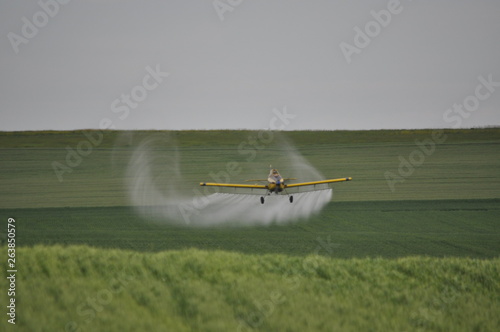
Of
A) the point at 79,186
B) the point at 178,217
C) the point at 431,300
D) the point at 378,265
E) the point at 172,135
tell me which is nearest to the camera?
the point at 431,300

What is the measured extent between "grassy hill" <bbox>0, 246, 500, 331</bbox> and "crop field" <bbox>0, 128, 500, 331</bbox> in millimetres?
67

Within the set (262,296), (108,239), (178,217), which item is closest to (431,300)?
(262,296)

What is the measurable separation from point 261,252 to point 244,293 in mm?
14610

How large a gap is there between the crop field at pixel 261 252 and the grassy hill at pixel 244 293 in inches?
2.6

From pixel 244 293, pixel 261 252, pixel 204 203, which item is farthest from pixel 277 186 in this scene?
pixel 244 293

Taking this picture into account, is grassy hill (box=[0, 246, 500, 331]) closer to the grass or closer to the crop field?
the crop field

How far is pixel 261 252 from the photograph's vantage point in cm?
3450

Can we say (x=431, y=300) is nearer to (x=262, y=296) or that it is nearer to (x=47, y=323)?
(x=262, y=296)

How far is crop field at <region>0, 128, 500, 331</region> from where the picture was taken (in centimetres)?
1783

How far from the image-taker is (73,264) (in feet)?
73.0

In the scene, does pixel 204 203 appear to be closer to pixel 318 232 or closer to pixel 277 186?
pixel 318 232

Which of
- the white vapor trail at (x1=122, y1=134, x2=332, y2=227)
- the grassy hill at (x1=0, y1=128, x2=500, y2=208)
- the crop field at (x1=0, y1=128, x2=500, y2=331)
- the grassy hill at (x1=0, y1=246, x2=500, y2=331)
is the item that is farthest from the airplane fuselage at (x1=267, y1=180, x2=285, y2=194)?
the grassy hill at (x1=0, y1=128, x2=500, y2=208)

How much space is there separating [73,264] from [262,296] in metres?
7.78

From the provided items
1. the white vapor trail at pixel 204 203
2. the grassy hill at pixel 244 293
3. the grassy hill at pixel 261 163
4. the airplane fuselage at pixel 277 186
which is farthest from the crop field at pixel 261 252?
the airplane fuselage at pixel 277 186
